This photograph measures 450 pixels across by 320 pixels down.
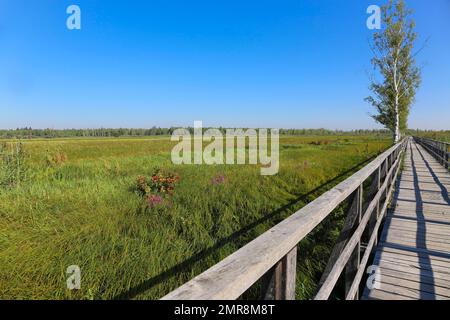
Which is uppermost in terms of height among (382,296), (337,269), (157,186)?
(337,269)

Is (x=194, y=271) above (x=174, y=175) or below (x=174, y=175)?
below

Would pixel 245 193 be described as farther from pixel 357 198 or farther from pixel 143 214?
pixel 357 198

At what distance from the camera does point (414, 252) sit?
3418 mm

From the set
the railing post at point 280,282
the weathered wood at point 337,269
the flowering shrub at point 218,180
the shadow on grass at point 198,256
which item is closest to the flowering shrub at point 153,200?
the shadow on grass at point 198,256

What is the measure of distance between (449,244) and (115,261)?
4.78m

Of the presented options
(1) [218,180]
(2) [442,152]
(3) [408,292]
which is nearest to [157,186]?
(1) [218,180]

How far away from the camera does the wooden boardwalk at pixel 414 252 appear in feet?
8.57

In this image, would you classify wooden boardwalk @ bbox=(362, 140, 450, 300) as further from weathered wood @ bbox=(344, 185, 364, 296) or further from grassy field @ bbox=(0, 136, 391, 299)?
grassy field @ bbox=(0, 136, 391, 299)

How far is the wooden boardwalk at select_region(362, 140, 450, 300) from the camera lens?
261cm

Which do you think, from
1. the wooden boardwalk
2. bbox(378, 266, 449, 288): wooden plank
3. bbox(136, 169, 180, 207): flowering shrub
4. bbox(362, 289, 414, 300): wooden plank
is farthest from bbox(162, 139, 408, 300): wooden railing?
bbox(136, 169, 180, 207): flowering shrub

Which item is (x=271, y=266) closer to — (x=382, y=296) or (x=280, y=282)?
(x=280, y=282)

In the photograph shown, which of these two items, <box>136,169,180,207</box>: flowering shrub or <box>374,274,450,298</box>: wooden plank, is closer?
<box>374,274,450,298</box>: wooden plank

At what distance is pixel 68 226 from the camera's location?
4801 millimetres
